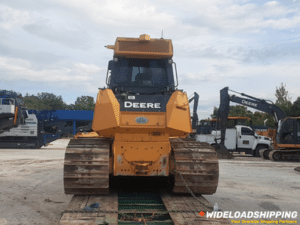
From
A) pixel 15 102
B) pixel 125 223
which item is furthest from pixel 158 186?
pixel 15 102

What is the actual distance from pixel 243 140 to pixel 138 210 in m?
18.9

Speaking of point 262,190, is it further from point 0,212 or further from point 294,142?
point 294,142

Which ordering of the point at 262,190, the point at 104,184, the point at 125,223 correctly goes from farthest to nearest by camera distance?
the point at 262,190 → the point at 104,184 → the point at 125,223

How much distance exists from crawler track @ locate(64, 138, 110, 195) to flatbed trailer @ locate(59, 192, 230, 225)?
238 mm

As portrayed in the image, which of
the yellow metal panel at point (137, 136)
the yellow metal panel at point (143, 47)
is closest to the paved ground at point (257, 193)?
the yellow metal panel at point (137, 136)

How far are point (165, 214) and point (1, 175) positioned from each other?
26.2ft

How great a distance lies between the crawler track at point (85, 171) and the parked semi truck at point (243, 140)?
703 inches

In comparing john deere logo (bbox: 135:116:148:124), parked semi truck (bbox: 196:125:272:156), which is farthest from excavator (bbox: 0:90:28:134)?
john deere logo (bbox: 135:116:148:124)

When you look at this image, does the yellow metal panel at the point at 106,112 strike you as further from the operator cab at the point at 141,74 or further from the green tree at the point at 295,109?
the green tree at the point at 295,109

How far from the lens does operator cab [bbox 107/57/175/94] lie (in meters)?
7.40

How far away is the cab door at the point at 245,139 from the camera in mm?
23406

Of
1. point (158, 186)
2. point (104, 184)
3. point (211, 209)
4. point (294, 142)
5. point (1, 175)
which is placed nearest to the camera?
point (211, 209)

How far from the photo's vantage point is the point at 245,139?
23453 millimetres

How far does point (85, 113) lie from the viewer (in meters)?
32.4
